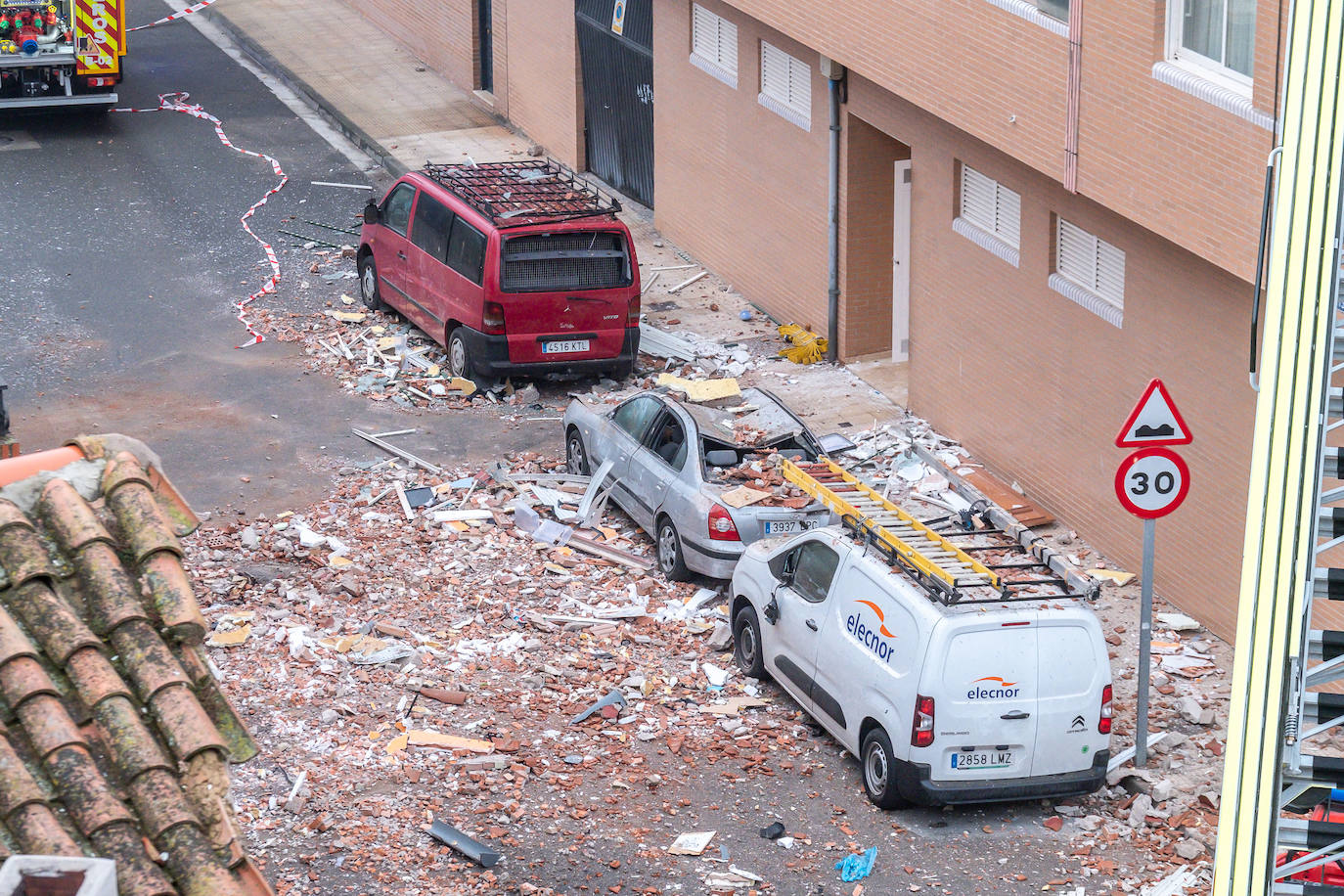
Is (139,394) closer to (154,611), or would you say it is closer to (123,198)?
(123,198)

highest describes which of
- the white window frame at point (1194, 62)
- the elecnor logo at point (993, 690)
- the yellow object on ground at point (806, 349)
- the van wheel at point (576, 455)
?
the white window frame at point (1194, 62)

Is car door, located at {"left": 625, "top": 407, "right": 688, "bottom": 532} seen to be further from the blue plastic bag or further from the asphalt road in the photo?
the blue plastic bag

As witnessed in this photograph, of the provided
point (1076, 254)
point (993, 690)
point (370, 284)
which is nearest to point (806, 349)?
point (1076, 254)

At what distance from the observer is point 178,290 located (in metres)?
21.8

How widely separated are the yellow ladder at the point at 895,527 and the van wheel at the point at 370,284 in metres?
8.40

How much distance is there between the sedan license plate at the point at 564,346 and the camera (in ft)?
60.6

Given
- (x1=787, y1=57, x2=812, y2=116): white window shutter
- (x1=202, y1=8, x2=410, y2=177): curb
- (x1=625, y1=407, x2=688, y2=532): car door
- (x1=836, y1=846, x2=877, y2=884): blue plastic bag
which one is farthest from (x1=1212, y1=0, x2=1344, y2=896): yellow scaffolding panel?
(x1=202, y1=8, x2=410, y2=177): curb

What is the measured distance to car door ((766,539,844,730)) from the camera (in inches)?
482

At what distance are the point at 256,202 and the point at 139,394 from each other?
6.85 meters

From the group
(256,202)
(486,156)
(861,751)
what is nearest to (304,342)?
(256,202)

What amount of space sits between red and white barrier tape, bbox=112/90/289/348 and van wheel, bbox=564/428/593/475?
520cm

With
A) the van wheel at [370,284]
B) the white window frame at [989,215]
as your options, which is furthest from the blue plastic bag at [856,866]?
the van wheel at [370,284]

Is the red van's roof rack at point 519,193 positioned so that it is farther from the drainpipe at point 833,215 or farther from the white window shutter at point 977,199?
the white window shutter at point 977,199

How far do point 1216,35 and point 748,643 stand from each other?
5479 millimetres
